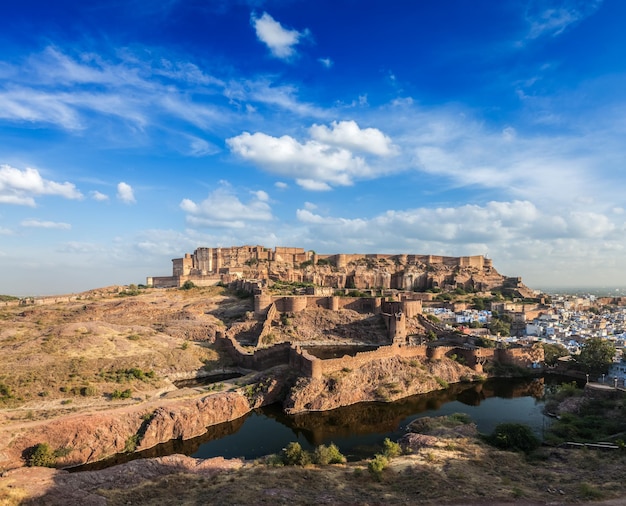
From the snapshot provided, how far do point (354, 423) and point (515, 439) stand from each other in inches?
339

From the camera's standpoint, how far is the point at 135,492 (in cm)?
1322

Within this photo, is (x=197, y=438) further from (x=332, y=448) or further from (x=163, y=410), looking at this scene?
(x=332, y=448)

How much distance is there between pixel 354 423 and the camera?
76.9 ft

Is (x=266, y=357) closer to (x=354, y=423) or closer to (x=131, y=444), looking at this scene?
(x=354, y=423)

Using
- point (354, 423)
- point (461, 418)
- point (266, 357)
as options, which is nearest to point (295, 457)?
point (354, 423)

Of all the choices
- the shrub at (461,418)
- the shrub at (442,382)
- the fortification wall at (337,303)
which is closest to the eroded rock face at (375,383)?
the shrub at (442,382)

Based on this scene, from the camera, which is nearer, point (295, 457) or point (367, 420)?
point (295, 457)

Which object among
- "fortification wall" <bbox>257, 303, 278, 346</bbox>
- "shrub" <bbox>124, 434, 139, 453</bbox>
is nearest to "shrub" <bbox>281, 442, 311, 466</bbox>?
"shrub" <bbox>124, 434, 139, 453</bbox>

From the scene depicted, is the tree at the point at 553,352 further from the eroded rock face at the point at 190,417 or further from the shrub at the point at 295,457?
the shrub at the point at 295,457

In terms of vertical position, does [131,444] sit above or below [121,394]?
below

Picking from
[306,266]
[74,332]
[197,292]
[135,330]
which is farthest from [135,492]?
[306,266]

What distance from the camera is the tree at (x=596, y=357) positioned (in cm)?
3033

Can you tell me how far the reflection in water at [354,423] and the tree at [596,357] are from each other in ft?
14.6

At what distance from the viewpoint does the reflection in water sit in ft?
65.6
